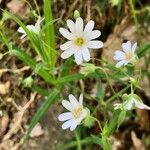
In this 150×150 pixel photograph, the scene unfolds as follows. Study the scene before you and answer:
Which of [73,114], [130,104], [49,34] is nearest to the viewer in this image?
[130,104]

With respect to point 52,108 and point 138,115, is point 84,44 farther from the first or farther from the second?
point 138,115

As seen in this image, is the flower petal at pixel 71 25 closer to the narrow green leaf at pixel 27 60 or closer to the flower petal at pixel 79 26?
the flower petal at pixel 79 26

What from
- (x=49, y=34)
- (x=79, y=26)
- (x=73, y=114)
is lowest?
(x=73, y=114)

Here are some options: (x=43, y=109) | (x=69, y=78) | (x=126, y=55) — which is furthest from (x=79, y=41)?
(x=43, y=109)

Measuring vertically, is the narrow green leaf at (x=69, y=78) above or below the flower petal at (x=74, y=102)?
below

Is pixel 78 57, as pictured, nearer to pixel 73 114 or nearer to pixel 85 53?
pixel 85 53

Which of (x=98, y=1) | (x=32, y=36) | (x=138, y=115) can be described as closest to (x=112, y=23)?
(x=98, y=1)

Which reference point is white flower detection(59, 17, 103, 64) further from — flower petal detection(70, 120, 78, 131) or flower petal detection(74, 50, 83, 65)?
flower petal detection(70, 120, 78, 131)

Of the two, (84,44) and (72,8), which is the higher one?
(84,44)

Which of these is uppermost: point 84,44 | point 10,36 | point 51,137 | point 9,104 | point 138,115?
point 84,44

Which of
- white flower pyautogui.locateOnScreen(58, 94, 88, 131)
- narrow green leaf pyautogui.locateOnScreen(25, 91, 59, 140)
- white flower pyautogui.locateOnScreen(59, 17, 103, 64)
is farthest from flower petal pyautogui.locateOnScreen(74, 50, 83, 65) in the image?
narrow green leaf pyautogui.locateOnScreen(25, 91, 59, 140)

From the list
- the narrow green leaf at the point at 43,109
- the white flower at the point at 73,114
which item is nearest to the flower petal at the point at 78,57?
the white flower at the point at 73,114
